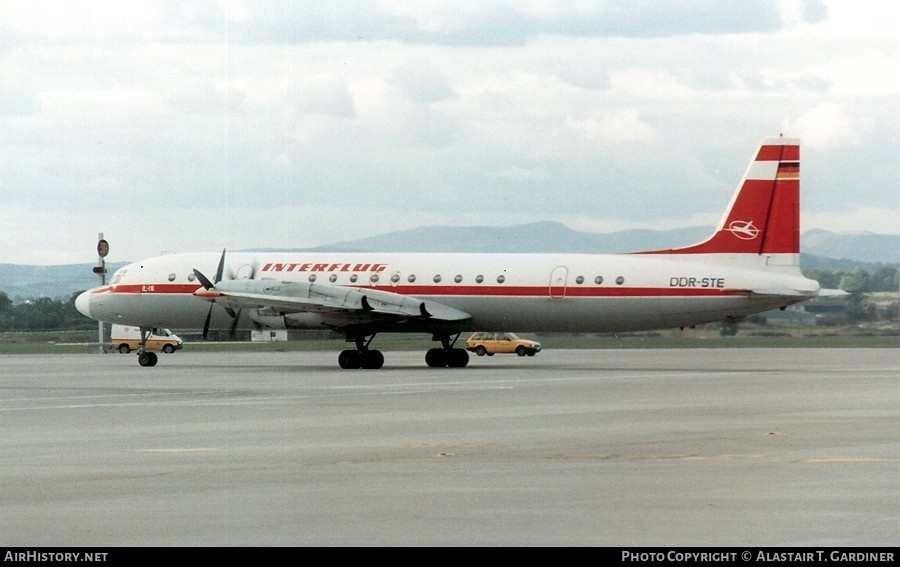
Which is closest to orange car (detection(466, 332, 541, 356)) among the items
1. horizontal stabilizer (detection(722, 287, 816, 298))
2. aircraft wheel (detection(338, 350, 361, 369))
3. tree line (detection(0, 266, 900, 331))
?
tree line (detection(0, 266, 900, 331))

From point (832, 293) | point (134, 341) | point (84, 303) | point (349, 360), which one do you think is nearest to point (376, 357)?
point (349, 360)

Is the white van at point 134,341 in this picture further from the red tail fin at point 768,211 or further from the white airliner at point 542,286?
the red tail fin at point 768,211

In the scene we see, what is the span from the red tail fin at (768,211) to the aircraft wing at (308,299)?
1010 cm

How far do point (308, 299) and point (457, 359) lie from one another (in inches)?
244

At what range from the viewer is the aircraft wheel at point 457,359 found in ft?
161

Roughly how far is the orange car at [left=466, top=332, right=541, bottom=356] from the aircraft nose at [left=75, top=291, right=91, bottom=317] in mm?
21969

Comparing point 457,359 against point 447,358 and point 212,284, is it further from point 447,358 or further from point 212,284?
point 212,284

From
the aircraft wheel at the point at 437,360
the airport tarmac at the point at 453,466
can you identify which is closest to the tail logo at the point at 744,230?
the aircraft wheel at the point at 437,360

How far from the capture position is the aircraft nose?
2101 inches

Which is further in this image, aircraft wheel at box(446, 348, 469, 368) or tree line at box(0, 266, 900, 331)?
tree line at box(0, 266, 900, 331)

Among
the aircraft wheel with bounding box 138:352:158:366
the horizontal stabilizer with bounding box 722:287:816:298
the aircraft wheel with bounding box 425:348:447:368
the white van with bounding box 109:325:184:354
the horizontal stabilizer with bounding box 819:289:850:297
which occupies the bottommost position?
the aircraft wheel with bounding box 138:352:158:366

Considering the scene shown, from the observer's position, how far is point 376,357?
155ft

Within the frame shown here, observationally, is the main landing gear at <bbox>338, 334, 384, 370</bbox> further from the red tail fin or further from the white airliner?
the red tail fin

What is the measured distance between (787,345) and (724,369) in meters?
36.1
